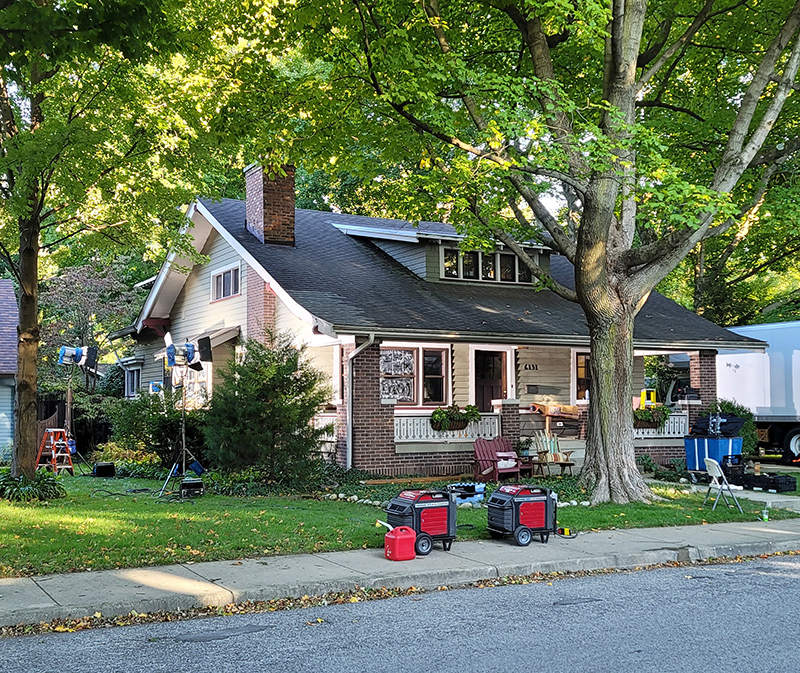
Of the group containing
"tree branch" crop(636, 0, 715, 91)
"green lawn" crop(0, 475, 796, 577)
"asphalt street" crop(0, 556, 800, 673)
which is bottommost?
"asphalt street" crop(0, 556, 800, 673)

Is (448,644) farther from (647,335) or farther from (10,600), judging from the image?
(647,335)

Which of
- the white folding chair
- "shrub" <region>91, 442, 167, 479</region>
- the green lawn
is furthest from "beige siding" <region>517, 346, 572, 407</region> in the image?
"shrub" <region>91, 442, 167, 479</region>

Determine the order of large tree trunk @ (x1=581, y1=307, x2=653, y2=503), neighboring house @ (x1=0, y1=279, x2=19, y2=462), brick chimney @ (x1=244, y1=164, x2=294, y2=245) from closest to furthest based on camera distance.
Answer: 1. large tree trunk @ (x1=581, y1=307, x2=653, y2=503)
2. brick chimney @ (x1=244, y1=164, x2=294, y2=245)
3. neighboring house @ (x1=0, y1=279, x2=19, y2=462)

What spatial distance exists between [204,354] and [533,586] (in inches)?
350

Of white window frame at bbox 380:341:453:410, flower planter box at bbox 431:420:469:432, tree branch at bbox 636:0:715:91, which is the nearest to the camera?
tree branch at bbox 636:0:715:91

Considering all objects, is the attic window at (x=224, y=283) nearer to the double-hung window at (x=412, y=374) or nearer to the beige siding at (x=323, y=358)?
the beige siding at (x=323, y=358)

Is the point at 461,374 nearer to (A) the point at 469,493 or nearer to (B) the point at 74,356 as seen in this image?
(A) the point at 469,493

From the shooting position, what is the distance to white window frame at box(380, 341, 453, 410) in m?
20.5

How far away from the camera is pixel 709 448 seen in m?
18.2

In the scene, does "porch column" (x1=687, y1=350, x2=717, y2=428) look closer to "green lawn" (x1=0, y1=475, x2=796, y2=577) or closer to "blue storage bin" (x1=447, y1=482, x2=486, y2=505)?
"green lawn" (x1=0, y1=475, x2=796, y2=577)

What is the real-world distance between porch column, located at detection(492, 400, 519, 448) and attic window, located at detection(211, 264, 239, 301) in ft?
26.4

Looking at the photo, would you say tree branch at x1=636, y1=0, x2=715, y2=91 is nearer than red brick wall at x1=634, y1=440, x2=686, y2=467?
Yes

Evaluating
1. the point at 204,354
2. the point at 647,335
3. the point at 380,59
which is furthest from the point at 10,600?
the point at 647,335

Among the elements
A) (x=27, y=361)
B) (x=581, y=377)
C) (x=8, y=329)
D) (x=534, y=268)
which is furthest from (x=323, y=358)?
(x=8, y=329)
